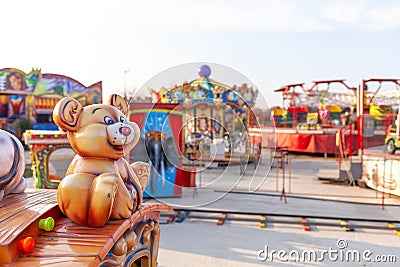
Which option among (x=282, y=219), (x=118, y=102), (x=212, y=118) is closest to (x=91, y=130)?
(x=118, y=102)

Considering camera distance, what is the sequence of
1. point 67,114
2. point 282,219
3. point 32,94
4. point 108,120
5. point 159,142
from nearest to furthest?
point 67,114
point 108,120
point 282,219
point 159,142
point 32,94

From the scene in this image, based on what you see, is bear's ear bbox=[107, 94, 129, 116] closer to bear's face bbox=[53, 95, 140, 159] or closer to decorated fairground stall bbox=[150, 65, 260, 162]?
bear's face bbox=[53, 95, 140, 159]

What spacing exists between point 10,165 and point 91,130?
0.76 metres

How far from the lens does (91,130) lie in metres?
2.53

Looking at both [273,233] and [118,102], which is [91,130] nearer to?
[118,102]

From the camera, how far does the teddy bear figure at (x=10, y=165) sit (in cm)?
264

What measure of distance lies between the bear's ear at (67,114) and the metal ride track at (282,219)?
399 centimetres

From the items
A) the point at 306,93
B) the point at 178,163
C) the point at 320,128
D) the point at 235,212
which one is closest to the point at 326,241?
the point at 235,212

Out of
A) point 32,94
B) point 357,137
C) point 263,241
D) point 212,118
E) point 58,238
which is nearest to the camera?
point 58,238

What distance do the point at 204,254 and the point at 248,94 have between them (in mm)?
13779

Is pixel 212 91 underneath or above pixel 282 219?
above

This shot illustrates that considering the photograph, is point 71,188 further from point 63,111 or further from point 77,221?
point 63,111

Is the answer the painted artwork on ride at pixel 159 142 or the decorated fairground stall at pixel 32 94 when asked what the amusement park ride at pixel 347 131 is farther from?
the decorated fairground stall at pixel 32 94

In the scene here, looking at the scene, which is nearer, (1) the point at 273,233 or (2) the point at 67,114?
(2) the point at 67,114
